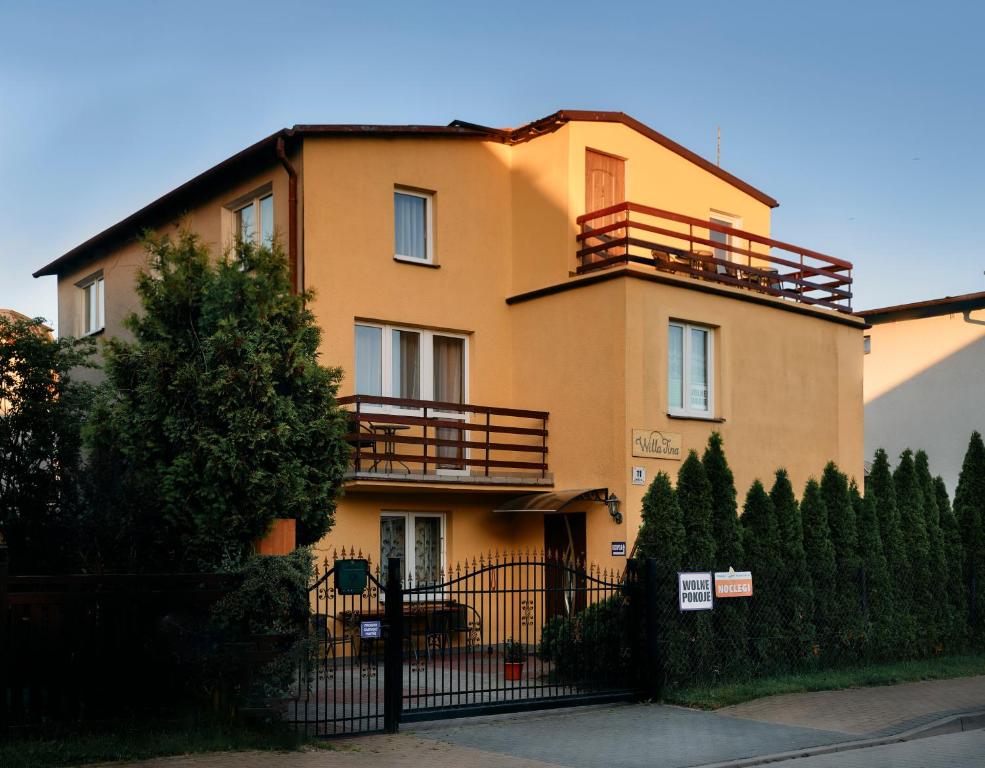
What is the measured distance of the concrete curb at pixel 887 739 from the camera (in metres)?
11.0

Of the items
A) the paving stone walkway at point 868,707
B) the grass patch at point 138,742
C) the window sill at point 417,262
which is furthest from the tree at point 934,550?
the grass patch at point 138,742

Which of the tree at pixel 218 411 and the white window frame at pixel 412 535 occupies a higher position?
the tree at pixel 218 411

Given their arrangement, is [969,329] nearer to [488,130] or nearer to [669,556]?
[488,130]

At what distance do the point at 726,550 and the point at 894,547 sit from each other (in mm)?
3799

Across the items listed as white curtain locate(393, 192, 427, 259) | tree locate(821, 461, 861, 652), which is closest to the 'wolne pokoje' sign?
tree locate(821, 461, 861, 652)

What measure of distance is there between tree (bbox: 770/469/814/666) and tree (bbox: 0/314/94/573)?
915 cm

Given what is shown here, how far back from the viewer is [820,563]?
1675cm

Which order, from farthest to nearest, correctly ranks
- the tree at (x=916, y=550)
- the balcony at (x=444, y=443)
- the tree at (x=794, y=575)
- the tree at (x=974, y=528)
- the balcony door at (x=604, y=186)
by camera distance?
the balcony door at (x=604, y=186), the tree at (x=974, y=528), the balcony at (x=444, y=443), the tree at (x=916, y=550), the tree at (x=794, y=575)

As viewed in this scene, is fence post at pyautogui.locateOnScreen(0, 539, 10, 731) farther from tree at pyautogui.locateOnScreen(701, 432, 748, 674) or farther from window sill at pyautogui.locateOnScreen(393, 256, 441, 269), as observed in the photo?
window sill at pyautogui.locateOnScreen(393, 256, 441, 269)

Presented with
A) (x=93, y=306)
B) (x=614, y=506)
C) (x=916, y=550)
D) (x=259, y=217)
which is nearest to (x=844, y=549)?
(x=916, y=550)

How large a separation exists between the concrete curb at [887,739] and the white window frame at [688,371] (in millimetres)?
7824

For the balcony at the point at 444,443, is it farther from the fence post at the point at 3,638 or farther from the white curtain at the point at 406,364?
the fence post at the point at 3,638

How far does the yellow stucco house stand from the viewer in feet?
63.9

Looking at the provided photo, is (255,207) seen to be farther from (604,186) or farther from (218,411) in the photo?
(218,411)
